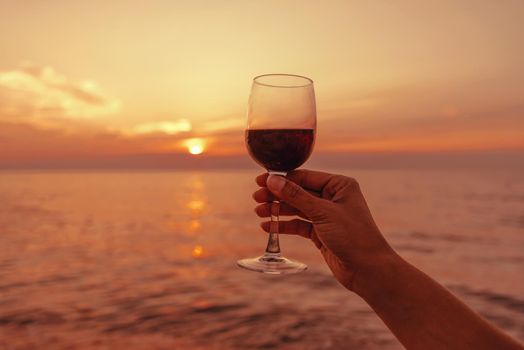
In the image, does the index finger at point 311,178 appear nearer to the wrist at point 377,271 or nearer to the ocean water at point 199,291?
the wrist at point 377,271

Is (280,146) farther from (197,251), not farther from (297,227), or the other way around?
(197,251)

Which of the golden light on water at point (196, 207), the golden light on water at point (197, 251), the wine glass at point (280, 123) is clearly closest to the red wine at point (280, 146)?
the wine glass at point (280, 123)

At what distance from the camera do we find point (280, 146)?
2.55 metres

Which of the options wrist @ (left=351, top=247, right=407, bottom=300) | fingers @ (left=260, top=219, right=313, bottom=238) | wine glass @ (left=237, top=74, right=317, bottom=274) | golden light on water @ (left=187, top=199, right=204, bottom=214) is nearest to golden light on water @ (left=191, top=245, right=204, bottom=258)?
fingers @ (left=260, top=219, right=313, bottom=238)

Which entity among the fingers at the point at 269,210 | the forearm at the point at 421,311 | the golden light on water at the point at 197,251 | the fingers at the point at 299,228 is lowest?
the golden light on water at the point at 197,251

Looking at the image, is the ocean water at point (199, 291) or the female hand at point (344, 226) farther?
the ocean water at point (199, 291)

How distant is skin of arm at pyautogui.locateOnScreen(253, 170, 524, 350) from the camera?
6.07 feet

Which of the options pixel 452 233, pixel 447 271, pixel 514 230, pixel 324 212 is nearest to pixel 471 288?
pixel 447 271

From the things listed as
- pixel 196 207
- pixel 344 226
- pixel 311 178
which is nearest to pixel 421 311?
pixel 344 226

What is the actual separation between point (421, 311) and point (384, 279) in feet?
0.76

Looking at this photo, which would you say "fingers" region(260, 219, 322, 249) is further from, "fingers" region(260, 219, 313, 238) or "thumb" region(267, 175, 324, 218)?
"thumb" region(267, 175, 324, 218)

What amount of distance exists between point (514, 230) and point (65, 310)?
63.6 feet

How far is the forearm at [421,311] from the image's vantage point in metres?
1.81

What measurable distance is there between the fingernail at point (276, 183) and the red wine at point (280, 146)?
15cm
